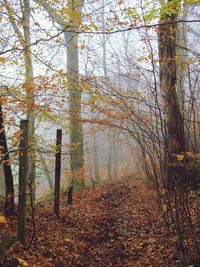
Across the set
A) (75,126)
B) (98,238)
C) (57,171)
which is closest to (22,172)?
(57,171)

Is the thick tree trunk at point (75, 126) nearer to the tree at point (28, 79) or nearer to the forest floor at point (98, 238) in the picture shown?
the tree at point (28, 79)

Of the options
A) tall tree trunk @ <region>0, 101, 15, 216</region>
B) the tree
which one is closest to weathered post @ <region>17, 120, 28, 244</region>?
the tree

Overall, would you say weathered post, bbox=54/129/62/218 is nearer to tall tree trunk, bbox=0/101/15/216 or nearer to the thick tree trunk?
tall tree trunk, bbox=0/101/15/216

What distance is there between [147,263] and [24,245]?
2312 millimetres

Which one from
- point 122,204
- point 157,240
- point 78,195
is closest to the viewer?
point 157,240

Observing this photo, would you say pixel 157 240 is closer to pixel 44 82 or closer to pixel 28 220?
pixel 28 220

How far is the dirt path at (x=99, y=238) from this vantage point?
4895 mm

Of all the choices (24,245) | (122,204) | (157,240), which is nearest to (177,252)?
(157,240)

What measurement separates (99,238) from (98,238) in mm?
28

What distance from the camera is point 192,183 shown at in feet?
26.2

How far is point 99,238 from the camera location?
21.0ft

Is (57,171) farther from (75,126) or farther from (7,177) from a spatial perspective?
(75,126)

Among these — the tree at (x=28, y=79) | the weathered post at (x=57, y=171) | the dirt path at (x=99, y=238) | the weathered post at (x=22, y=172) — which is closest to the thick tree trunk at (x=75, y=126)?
the tree at (x=28, y=79)

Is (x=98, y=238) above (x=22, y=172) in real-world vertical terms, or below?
below
